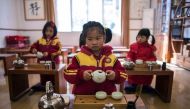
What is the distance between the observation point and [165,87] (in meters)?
2.33

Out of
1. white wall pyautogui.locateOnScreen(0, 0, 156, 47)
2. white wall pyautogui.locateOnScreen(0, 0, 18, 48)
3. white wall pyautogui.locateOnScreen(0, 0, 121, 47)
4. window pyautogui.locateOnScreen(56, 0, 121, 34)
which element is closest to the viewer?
white wall pyautogui.locateOnScreen(0, 0, 18, 48)

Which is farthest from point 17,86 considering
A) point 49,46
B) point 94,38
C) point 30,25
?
point 30,25

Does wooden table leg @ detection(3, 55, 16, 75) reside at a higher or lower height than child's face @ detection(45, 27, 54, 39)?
lower

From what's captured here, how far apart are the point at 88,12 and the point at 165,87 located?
462 centimetres

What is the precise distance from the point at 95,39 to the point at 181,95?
6.88 ft

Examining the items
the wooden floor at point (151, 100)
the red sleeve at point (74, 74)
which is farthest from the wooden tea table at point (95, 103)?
the wooden floor at point (151, 100)

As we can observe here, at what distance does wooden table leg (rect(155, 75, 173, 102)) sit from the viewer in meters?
2.21

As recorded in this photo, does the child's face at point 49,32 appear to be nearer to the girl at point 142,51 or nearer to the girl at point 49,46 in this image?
the girl at point 49,46

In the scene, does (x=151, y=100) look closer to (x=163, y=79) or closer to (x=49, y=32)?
(x=163, y=79)

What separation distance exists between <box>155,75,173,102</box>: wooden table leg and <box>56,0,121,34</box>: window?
160 inches

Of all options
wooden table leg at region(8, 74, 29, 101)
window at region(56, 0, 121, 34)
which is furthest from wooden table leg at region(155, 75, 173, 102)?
window at region(56, 0, 121, 34)

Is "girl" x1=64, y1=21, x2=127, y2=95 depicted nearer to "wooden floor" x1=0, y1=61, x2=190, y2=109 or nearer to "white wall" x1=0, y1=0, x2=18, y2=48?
"wooden floor" x1=0, y1=61, x2=190, y2=109

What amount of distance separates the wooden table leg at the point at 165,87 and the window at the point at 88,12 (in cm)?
408

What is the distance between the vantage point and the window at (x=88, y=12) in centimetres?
629
